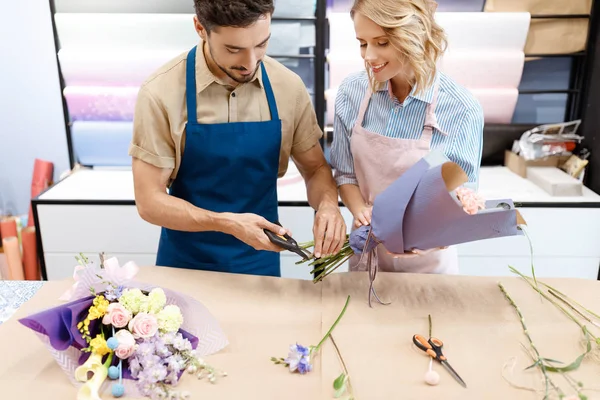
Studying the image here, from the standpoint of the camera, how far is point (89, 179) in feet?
11.1

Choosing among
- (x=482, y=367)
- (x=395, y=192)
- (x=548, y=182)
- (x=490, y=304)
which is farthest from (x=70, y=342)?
(x=548, y=182)

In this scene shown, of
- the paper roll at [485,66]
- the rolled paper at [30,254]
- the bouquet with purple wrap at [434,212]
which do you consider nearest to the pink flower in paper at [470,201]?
the bouquet with purple wrap at [434,212]

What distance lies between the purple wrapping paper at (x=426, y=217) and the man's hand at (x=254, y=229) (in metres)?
0.29

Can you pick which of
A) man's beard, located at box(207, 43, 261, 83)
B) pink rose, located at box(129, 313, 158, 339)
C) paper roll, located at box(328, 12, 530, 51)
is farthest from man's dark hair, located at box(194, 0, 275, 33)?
paper roll, located at box(328, 12, 530, 51)

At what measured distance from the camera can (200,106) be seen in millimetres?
1874

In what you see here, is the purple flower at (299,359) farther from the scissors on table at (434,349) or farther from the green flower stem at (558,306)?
the green flower stem at (558,306)

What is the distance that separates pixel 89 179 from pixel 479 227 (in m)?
2.50

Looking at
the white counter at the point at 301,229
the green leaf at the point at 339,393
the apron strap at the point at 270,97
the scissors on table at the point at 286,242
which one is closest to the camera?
the green leaf at the point at 339,393

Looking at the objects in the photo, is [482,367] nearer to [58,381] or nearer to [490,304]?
[490,304]

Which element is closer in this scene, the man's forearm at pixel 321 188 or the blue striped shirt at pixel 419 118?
the blue striped shirt at pixel 419 118

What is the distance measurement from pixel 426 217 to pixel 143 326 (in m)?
0.70

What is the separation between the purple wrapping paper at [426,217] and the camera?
139cm

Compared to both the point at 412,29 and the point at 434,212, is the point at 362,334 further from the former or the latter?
the point at 412,29

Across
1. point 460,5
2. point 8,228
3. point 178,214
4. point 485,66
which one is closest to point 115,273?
point 178,214
